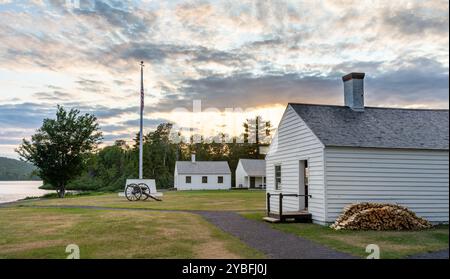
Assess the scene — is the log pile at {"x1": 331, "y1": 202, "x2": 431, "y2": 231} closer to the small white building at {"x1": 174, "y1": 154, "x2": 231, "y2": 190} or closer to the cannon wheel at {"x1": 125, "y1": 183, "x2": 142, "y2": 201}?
the cannon wheel at {"x1": 125, "y1": 183, "x2": 142, "y2": 201}

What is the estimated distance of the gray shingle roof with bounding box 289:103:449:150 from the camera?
12.6 meters

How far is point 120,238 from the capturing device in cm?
951

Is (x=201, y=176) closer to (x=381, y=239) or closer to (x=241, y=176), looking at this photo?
(x=241, y=176)

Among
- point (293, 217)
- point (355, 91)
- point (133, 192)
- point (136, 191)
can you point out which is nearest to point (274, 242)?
point (293, 217)

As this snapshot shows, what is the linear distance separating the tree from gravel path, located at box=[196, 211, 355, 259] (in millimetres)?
22151

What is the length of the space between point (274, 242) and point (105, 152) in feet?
169

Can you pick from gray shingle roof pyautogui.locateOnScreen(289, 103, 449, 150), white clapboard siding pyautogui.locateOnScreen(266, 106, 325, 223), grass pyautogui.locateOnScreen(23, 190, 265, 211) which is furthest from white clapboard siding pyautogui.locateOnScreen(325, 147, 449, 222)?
grass pyautogui.locateOnScreen(23, 190, 265, 211)

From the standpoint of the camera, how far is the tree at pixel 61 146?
31766 millimetres

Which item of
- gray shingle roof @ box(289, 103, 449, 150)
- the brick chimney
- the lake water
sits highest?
the brick chimney

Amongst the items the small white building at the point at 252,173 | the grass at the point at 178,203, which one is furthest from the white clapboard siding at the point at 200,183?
the grass at the point at 178,203
